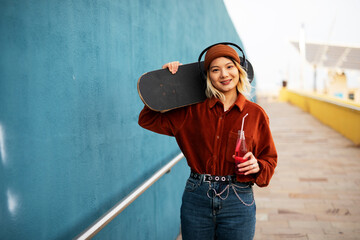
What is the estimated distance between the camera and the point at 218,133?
5.17 feet

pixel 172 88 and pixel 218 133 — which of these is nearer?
pixel 218 133

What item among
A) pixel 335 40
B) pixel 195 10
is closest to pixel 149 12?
pixel 195 10

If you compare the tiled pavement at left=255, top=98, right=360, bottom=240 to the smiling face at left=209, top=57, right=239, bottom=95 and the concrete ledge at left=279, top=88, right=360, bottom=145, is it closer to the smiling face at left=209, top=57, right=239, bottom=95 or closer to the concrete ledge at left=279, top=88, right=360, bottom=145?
the concrete ledge at left=279, top=88, right=360, bottom=145

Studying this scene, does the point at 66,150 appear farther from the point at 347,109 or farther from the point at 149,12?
the point at 347,109

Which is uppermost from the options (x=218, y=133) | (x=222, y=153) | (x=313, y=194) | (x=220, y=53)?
(x=220, y=53)

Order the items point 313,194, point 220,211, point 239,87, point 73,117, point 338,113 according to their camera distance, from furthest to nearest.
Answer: point 338,113 < point 313,194 < point 239,87 < point 220,211 < point 73,117

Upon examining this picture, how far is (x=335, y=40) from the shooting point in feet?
86.0

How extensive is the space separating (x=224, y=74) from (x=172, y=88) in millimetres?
308

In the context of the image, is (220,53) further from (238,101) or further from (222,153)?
(222,153)

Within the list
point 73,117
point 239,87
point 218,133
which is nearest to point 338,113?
point 239,87

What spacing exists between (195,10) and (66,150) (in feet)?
Answer: 10.0

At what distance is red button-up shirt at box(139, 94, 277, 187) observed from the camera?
155 cm

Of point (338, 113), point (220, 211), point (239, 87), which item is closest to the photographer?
point (220, 211)

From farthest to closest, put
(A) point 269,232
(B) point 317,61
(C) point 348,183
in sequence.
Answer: (B) point 317,61, (C) point 348,183, (A) point 269,232
